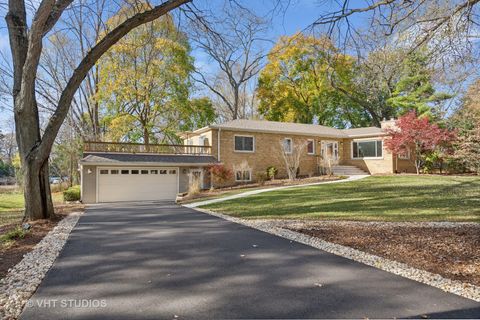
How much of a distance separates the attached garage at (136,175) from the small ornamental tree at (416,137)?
1250 cm

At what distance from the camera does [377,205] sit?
11.0 m

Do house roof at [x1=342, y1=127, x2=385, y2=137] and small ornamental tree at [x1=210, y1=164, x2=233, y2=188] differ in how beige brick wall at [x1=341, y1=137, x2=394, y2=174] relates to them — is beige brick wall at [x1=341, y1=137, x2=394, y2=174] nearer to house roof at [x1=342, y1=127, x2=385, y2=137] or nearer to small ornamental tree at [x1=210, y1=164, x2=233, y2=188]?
house roof at [x1=342, y1=127, x2=385, y2=137]

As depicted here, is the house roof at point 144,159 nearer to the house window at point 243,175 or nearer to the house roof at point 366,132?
the house window at point 243,175

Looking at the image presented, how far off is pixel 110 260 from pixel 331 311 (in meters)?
→ 3.57

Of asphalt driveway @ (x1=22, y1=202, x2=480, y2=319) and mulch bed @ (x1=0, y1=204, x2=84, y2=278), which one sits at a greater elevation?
mulch bed @ (x1=0, y1=204, x2=84, y2=278)

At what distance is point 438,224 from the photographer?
7602 millimetres

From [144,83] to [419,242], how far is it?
23.6m

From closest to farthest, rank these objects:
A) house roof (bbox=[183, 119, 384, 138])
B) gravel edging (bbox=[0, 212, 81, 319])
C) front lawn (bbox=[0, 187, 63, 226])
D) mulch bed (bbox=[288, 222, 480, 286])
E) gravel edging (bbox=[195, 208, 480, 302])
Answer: gravel edging (bbox=[0, 212, 81, 319]) → gravel edging (bbox=[195, 208, 480, 302]) → mulch bed (bbox=[288, 222, 480, 286]) → front lawn (bbox=[0, 187, 63, 226]) → house roof (bbox=[183, 119, 384, 138])

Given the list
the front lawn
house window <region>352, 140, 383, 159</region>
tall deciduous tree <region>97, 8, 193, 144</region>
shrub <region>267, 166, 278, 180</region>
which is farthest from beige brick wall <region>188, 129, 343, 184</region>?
the front lawn

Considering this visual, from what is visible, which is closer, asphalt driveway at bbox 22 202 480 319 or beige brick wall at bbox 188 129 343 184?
asphalt driveway at bbox 22 202 480 319

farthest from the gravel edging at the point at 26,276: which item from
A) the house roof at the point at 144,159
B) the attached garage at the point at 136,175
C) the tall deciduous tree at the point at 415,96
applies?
the tall deciduous tree at the point at 415,96

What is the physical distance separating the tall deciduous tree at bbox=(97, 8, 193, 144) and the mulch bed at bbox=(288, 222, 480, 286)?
2111 cm

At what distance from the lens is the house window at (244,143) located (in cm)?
2295

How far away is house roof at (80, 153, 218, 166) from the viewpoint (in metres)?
19.2
